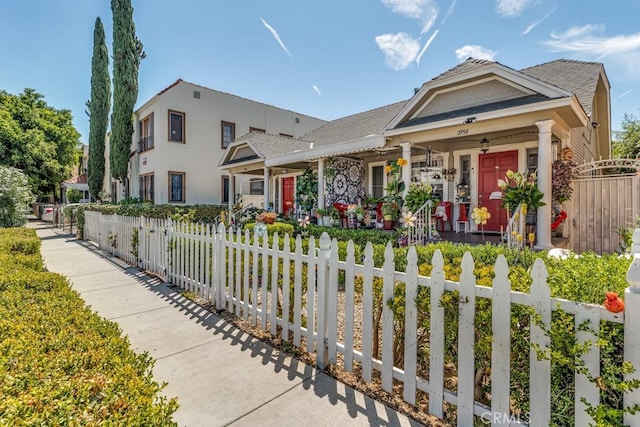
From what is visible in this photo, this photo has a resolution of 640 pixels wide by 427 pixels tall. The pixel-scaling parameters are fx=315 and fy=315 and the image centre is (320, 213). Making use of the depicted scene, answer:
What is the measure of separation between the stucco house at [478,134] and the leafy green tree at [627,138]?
386 inches

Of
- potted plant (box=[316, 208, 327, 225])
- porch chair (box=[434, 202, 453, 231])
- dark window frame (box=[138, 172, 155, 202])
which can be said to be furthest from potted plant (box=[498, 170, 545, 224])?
dark window frame (box=[138, 172, 155, 202])

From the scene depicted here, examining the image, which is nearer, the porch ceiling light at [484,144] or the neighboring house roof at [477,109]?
the neighboring house roof at [477,109]

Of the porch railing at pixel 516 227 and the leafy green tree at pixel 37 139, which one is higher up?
the leafy green tree at pixel 37 139

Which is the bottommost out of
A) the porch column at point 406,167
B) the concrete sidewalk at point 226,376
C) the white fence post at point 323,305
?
the concrete sidewalk at point 226,376

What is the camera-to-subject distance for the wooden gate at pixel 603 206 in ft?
21.2

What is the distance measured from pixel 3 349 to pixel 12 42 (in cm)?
1787

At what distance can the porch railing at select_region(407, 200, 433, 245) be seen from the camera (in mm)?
7516

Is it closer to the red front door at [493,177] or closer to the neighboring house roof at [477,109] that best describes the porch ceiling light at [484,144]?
the red front door at [493,177]

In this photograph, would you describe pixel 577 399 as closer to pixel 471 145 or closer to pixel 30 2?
pixel 471 145

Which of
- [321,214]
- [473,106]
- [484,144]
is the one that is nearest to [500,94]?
[473,106]

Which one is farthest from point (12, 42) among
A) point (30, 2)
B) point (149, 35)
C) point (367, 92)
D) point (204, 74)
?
point (367, 92)

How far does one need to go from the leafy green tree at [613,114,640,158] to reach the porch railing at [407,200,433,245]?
789 inches

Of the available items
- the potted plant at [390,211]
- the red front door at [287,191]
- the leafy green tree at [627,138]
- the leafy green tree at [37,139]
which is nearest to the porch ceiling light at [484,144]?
the potted plant at [390,211]

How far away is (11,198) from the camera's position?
10945mm
